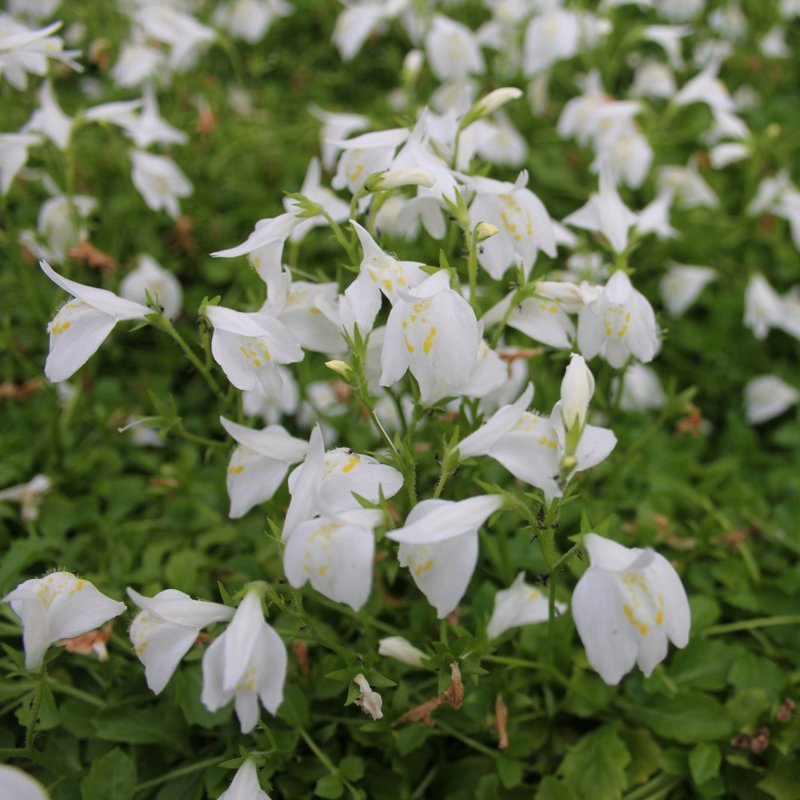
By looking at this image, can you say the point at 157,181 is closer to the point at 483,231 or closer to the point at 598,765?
the point at 483,231

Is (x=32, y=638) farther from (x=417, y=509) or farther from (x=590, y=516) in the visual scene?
(x=590, y=516)

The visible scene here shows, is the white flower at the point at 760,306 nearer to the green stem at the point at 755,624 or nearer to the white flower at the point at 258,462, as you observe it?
the green stem at the point at 755,624

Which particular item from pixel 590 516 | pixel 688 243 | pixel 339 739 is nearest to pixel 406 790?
pixel 339 739

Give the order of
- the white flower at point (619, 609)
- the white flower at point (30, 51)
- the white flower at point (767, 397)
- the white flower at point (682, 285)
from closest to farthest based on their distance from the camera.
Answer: the white flower at point (619, 609) < the white flower at point (30, 51) < the white flower at point (767, 397) < the white flower at point (682, 285)

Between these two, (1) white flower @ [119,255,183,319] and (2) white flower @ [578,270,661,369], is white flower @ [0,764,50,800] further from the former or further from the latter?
(1) white flower @ [119,255,183,319]

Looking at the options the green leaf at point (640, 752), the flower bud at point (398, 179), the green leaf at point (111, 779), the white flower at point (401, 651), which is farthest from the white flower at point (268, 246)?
the green leaf at point (640, 752)
